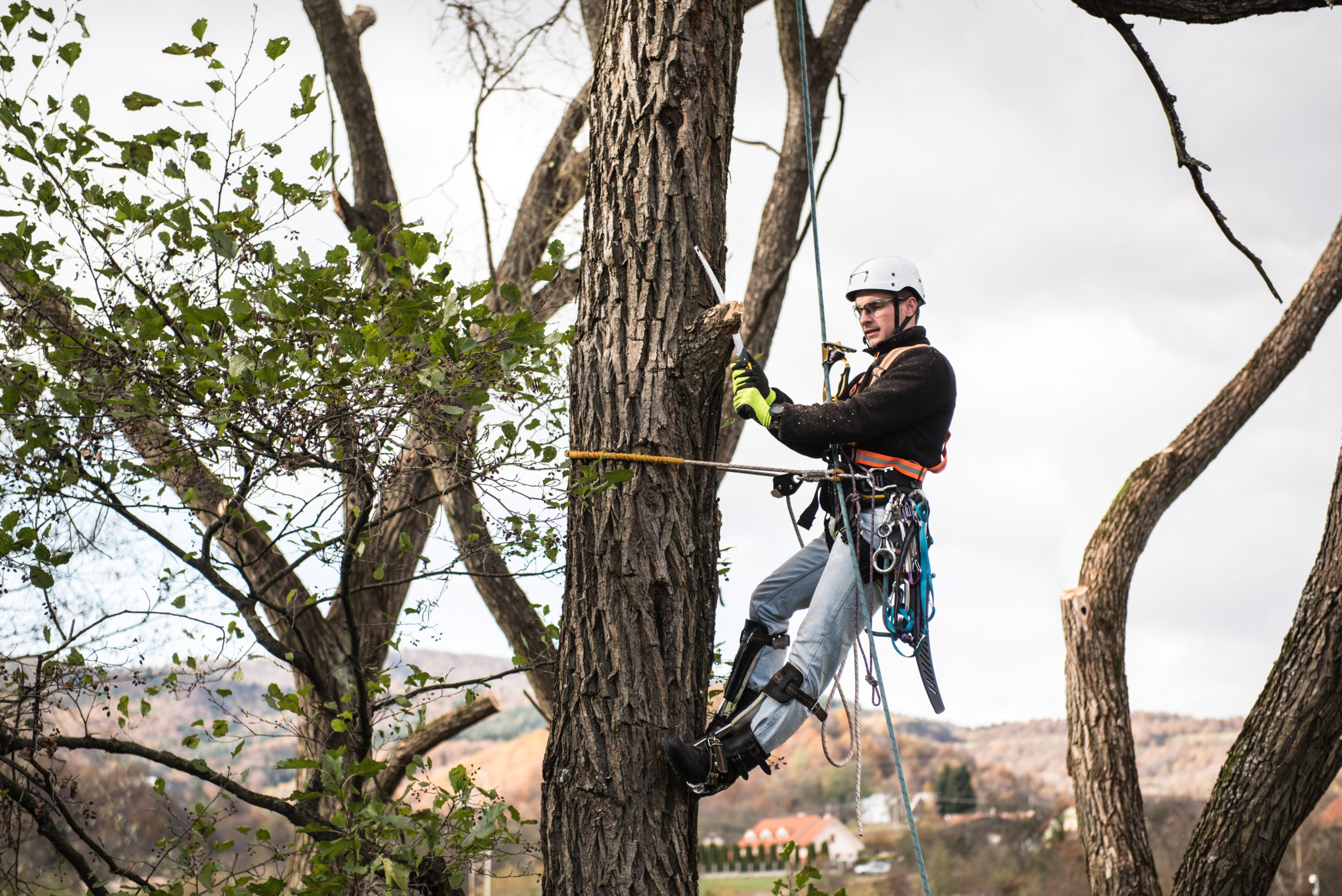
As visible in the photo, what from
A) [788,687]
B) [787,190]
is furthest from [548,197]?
[788,687]

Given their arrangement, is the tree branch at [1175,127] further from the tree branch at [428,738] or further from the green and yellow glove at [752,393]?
the tree branch at [428,738]

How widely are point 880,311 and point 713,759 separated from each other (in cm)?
157

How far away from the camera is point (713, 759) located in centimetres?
282

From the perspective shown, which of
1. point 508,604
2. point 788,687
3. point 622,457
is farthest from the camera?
point 508,604

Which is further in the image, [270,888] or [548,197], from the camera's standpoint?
[548,197]

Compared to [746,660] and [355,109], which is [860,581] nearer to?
[746,660]

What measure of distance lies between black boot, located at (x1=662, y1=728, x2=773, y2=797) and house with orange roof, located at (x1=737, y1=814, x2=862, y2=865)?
1090 inches

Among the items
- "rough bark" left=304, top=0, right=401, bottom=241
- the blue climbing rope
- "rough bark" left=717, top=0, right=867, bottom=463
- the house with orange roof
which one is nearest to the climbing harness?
A: the blue climbing rope

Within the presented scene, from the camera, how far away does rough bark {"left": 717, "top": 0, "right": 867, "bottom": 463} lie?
6402mm

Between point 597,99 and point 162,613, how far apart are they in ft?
7.14

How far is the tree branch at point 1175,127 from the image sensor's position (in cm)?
379

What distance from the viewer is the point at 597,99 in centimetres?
323

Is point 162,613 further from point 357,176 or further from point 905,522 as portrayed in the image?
point 357,176

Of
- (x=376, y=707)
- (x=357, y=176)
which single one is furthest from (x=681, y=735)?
(x=357, y=176)
